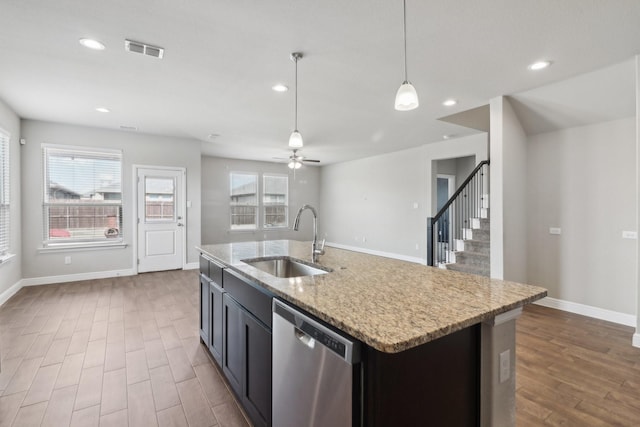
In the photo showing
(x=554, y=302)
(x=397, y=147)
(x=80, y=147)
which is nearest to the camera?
(x=554, y=302)

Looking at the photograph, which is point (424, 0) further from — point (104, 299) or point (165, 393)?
point (104, 299)

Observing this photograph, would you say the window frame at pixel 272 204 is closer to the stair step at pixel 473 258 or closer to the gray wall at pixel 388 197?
the gray wall at pixel 388 197

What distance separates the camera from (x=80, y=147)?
5.23 meters

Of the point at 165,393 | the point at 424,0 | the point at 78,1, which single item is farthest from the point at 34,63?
the point at 424,0

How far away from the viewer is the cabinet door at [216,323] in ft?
7.62

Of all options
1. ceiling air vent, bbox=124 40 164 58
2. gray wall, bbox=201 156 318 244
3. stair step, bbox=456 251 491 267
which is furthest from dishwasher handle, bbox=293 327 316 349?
gray wall, bbox=201 156 318 244

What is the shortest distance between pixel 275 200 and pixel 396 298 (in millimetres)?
8433

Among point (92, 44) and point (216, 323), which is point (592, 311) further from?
point (92, 44)

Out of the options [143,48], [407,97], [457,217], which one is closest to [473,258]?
[457,217]

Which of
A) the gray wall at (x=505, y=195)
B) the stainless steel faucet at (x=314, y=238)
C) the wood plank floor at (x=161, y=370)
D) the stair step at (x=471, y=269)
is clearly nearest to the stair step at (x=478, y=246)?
the stair step at (x=471, y=269)

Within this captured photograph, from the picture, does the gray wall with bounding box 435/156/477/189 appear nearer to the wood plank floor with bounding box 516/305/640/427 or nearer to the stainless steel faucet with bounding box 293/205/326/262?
the wood plank floor with bounding box 516/305/640/427

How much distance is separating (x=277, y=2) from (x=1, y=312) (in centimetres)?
472

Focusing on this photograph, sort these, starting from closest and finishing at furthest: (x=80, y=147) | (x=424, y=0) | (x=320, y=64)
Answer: (x=424, y=0), (x=320, y=64), (x=80, y=147)

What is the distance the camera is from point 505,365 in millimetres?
1378
